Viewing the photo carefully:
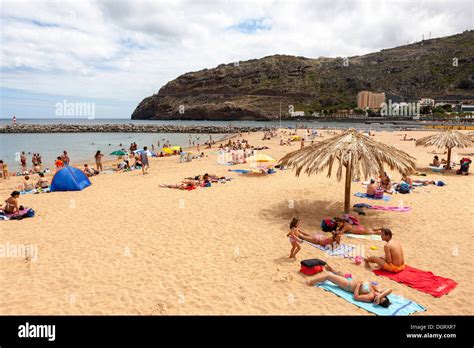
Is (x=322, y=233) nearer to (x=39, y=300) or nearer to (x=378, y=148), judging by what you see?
(x=378, y=148)

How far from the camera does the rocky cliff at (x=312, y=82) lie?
112 m

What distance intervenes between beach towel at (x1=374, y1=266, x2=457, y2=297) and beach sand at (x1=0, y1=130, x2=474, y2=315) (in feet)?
0.43

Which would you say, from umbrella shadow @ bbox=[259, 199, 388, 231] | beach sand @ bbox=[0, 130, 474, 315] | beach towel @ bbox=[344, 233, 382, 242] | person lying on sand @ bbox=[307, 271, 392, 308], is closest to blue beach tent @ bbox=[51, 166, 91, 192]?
beach sand @ bbox=[0, 130, 474, 315]

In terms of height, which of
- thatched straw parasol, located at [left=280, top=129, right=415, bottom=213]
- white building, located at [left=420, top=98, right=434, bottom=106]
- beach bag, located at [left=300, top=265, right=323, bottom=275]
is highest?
white building, located at [left=420, top=98, right=434, bottom=106]

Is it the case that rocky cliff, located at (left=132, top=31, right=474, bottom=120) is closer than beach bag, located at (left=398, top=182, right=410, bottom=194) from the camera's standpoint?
No

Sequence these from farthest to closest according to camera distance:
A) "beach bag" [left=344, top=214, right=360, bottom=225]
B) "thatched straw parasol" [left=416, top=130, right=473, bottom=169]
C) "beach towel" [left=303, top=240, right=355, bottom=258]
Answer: "thatched straw parasol" [left=416, top=130, right=473, bottom=169] < "beach bag" [left=344, top=214, right=360, bottom=225] < "beach towel" [left=303, top=240, right=355, bottom=258]

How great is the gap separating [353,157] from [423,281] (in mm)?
3632

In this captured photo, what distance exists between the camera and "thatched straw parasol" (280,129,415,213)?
8.16 meters

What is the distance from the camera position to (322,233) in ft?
26.2

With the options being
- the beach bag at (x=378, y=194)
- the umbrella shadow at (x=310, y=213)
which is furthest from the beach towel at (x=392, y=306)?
the beach bag at (x=378, y=194)

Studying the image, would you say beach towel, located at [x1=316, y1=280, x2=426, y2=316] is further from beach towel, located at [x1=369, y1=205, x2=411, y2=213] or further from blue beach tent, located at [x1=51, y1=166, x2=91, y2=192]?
blue beach tent, located at [x1=51, y1=166, x2=91, y2=192]

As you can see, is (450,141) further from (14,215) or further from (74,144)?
(74,144)

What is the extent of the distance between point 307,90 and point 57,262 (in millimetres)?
134907
